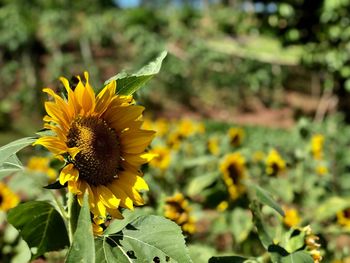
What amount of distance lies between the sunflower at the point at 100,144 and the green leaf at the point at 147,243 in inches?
1.8

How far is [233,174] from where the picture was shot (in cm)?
245

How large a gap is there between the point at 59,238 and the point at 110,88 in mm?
361

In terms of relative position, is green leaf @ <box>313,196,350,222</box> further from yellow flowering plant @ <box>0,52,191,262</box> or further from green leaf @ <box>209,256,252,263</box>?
yellow flowering plant @ <box>0,52,191,262</box>

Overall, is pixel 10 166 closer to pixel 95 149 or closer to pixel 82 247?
pixel 95 149

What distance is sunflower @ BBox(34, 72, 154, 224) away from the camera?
981mm

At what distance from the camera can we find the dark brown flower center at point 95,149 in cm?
102

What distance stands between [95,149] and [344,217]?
57.2 inches

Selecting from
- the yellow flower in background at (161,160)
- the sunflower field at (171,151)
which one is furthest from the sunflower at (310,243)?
the yellow flower in background at (161,160)

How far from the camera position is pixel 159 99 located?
34.2ft

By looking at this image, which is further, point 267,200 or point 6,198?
point 6,198

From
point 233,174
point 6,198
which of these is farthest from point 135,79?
point 233,174

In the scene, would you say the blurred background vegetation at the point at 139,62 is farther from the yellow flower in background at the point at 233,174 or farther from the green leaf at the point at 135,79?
the green leaf at the point at 135,79

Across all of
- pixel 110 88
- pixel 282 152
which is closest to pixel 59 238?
pixel 110 88

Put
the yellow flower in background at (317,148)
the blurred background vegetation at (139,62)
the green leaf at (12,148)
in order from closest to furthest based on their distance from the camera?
the green leaf at (12,148), the yellow flower in background at (317,148), the blurred background vegetation at (139,62)
